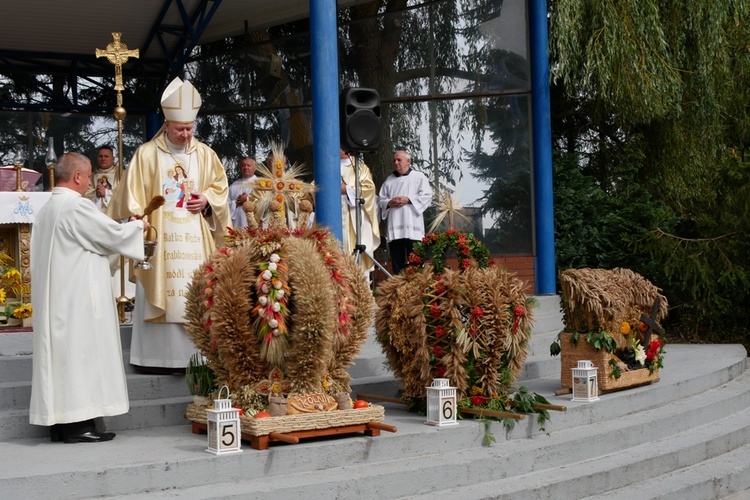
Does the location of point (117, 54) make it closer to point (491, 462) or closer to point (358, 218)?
point (358, 218)

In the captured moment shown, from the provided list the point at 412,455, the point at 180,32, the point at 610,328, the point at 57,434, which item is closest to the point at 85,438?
the point at 57,434

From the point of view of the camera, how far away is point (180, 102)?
7082 mm

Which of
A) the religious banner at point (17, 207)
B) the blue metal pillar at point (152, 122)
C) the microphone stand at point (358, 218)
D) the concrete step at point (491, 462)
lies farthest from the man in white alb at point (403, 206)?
the blue metal pillar at point (152, 122)

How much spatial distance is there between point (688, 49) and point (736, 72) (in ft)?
2.31

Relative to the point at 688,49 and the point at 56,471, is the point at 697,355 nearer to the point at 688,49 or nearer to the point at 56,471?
the point at 688,49

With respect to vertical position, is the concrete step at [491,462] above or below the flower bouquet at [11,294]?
below

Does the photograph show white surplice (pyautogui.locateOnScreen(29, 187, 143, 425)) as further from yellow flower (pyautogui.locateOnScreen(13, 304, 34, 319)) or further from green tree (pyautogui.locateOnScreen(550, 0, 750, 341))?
green tree (pyautogui.locateOnScreen(550, 0, 750, 341))

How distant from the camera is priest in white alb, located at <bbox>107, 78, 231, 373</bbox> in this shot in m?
6.96

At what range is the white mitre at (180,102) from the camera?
7.03 metres

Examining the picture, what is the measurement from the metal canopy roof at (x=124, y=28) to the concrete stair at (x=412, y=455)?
6.67 metres

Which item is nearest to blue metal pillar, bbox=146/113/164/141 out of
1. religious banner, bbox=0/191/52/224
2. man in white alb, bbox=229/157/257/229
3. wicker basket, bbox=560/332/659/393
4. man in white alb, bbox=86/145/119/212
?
man in white alb, bbox=86/145/119/212

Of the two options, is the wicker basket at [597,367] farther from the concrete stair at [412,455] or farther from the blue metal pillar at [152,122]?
the blue metal pillar at [152,122]

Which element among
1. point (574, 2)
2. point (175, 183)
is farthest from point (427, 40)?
point (175, 183)

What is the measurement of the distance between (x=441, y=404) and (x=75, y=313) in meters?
2.33
